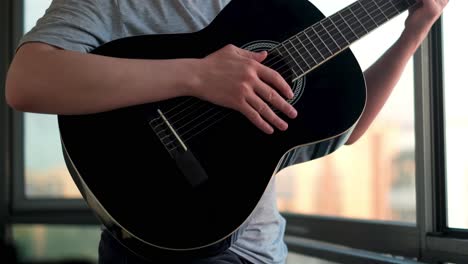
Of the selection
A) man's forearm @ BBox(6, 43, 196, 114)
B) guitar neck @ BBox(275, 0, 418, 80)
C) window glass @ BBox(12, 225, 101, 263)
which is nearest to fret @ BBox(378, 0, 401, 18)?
guitar neck @ BBox(275, 0, 418, 80)

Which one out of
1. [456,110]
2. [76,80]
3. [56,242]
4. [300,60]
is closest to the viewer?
[76,80]

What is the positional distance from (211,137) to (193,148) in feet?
0.12

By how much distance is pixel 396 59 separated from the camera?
1.12 metres

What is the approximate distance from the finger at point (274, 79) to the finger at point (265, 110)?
4 centimetres

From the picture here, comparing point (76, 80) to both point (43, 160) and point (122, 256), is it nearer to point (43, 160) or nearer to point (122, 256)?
point (122, 256)

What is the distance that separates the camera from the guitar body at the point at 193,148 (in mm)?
833

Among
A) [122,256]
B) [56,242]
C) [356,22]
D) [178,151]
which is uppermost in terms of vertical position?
[356,22]

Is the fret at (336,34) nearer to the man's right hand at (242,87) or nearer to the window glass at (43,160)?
the man's right hand at (242,87)

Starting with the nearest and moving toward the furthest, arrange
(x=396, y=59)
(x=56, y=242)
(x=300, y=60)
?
(x=300, y=60), (x=396, y=59), (x=56, y=242)

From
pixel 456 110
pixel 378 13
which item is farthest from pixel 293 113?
pixel 456 110

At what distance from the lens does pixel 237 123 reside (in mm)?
924

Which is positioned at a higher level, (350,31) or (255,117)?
(350,31)

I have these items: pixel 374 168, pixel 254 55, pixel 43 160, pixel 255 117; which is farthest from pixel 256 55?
pixel 43 160

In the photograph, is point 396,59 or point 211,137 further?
point 396,59
